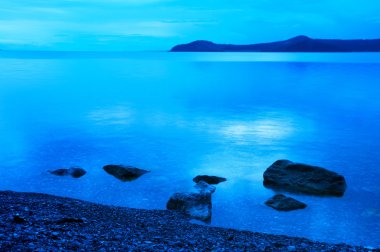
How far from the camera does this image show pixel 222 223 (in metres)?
10.9

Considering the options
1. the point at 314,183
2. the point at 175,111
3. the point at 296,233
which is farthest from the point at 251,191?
the point at 175,111

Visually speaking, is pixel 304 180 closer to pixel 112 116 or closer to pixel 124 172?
pixel 124 172

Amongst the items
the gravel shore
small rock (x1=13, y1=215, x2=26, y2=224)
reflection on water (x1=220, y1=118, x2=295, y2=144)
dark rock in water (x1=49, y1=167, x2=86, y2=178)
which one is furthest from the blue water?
small rock (x1=13, y1=215, x2=26, y2=224)

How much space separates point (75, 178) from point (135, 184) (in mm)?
2392

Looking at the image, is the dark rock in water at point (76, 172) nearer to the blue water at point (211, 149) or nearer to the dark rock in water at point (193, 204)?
the blue water at point (211, 149)

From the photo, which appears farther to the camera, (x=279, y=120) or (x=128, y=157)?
(x=279, y=120)

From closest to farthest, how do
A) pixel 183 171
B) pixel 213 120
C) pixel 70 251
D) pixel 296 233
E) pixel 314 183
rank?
pixel 70 251 < pixel 296 233 < pixel 314 183 < pixel 183 171 < pixel 213 120

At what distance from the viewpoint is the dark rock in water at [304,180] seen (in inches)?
515

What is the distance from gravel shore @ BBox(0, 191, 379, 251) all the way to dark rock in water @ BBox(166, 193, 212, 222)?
522 mm

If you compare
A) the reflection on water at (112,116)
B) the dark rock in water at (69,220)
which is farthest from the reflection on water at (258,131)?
the dark rock in water at (69,220)

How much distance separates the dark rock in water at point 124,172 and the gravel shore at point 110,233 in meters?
3.63

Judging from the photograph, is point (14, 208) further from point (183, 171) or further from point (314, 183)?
point (314, 183)

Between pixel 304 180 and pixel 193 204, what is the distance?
4508mm

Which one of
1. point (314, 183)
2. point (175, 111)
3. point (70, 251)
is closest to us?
point (70, 251)
